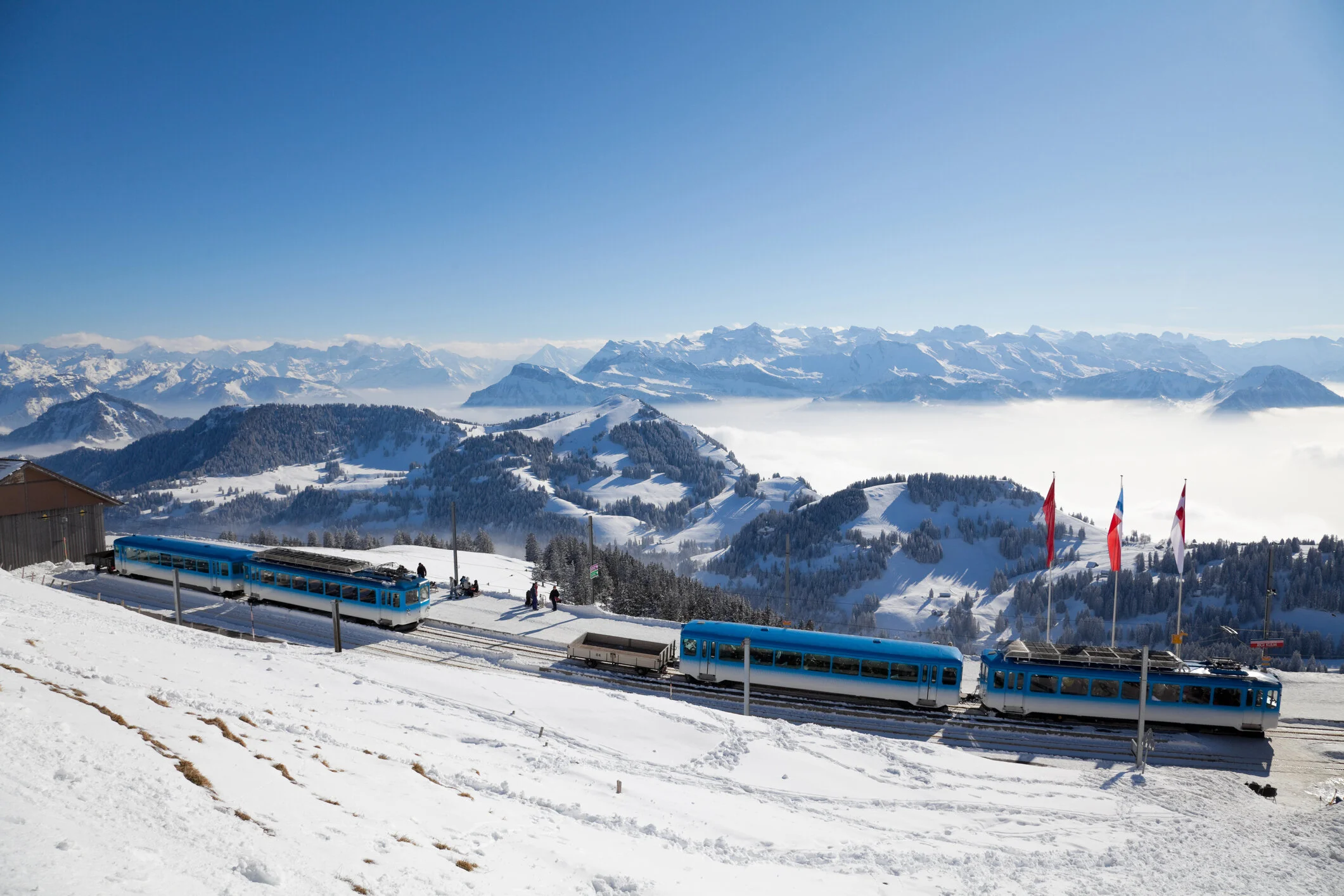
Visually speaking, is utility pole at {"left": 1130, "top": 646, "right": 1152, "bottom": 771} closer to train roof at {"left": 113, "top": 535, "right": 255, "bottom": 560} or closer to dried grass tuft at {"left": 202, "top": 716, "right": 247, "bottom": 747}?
dried grass tuft at {"left": 202, "top": 716, "right": 247, "bottom": 747}

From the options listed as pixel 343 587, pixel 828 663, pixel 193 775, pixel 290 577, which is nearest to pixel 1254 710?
pixel 828 663

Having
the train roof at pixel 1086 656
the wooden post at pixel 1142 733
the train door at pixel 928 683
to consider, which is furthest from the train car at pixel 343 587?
the wooden post at pixel 1142 733

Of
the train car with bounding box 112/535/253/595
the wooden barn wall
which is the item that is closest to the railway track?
the train car with bounding box 112/535/253/595

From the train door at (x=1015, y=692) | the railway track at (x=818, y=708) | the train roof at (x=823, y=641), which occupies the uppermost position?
the train roof at (x=823, y=641)

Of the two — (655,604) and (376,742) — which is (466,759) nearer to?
(376,742)

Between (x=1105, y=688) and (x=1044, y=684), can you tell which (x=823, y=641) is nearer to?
(x=1044, y=684)

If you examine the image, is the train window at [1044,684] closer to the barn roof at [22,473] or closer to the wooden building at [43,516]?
the barn roof at [22,473]
